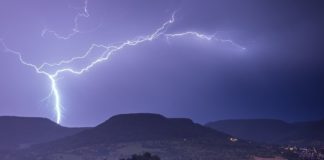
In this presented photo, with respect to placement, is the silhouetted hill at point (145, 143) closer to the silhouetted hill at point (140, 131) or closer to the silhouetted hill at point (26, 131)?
the silhouetted hill at point (140, 131)

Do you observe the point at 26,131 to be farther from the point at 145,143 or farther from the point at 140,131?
the point at 145,143

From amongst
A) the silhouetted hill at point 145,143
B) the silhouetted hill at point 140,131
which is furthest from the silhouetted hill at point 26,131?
the silhouetted hill at point 140,131

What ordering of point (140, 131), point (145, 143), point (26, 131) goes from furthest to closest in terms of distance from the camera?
point (26, 131), point (140, 131), point (145, 143)

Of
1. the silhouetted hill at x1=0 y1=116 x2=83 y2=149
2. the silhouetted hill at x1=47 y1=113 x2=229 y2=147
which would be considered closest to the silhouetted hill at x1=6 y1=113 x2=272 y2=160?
the silhouetted hill at x1=47 y1=113 x2=229 y2=147

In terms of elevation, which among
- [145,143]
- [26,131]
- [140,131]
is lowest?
[145,143]

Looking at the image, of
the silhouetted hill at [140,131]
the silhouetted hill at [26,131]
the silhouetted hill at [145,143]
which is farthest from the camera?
the silhouetted hill at [26,131]

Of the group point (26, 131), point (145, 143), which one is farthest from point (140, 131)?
point (26, 131)

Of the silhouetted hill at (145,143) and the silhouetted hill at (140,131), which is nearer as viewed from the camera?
the silhouetted hill at (145,143)
